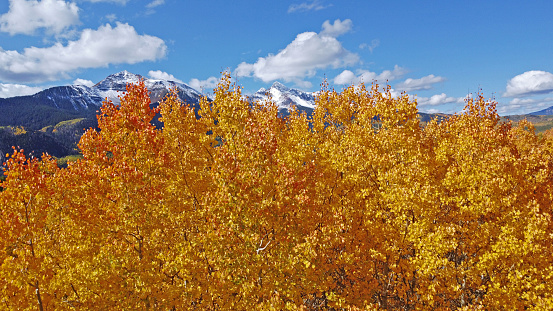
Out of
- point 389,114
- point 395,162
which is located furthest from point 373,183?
point 389,114

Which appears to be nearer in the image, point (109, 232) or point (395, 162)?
point (109, 232)

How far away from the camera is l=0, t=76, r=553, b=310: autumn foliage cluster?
17141 mm

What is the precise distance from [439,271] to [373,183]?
7781 mm

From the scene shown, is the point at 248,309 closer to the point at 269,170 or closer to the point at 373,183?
the point at 269,170

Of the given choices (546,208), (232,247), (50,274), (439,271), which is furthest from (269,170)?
(546,208)

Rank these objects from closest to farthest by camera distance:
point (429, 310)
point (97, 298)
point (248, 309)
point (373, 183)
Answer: point (248, 309) → point (97, 298) → point (429, 310) → point (373, 183)

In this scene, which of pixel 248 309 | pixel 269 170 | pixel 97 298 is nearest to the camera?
pixel 248 309

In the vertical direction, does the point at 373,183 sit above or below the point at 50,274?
above

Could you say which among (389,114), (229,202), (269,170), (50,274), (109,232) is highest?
(389,114)

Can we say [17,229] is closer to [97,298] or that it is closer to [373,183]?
[97,298]

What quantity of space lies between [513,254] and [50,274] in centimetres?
3091

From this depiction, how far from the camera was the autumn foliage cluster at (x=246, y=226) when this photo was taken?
17141 mm

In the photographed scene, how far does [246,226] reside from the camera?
16.8 m

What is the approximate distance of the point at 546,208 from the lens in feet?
88.0
